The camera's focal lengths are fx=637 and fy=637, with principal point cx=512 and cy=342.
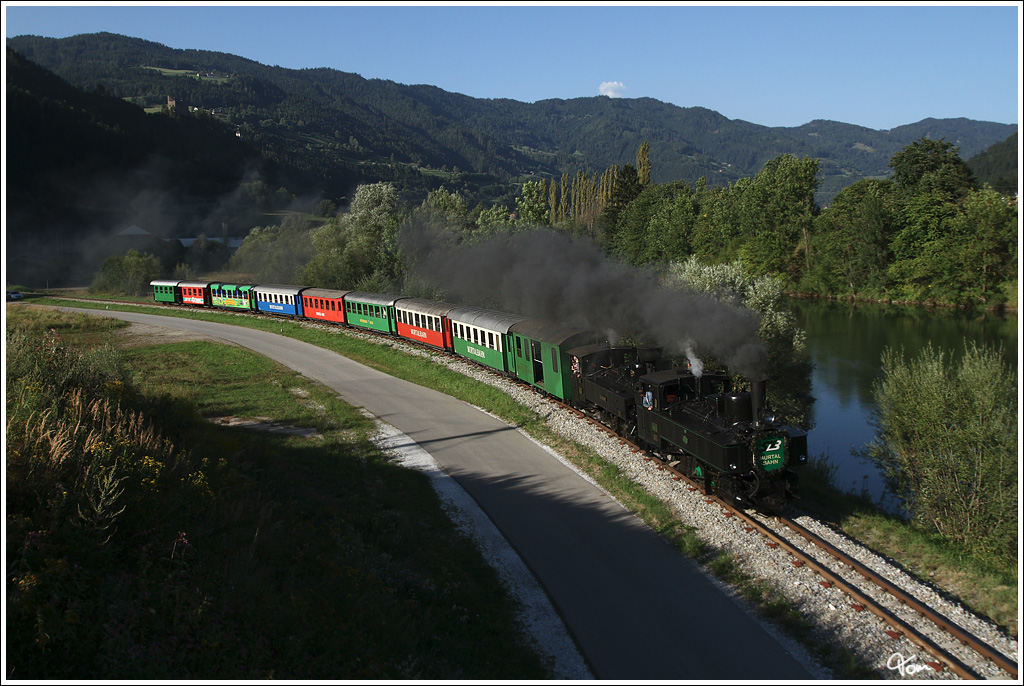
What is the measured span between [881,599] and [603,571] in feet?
15.6

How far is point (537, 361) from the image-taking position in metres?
24.0

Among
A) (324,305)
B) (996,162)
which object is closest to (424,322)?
(324,305)

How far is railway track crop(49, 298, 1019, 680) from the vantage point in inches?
364

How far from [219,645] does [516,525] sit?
312 inches

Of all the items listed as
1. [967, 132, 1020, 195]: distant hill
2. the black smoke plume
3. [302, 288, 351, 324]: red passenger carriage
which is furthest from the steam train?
[967, 132, 1020, 195]: distant hill

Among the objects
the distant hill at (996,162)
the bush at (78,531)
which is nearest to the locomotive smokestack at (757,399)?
the bush at (78,531)

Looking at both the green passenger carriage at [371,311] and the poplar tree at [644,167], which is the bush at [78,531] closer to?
the green passenger carriage at [371,311]

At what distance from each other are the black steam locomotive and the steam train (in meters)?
0.03

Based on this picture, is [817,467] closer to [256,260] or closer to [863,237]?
[863,237]

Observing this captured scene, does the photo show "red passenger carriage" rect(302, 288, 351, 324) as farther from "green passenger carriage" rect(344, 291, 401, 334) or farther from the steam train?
the steam train

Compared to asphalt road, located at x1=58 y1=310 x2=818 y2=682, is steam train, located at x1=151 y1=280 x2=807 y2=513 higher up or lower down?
higher up

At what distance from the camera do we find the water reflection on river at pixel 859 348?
26.8 m

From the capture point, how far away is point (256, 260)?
73938mm

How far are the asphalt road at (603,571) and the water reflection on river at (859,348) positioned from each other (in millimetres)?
12656
